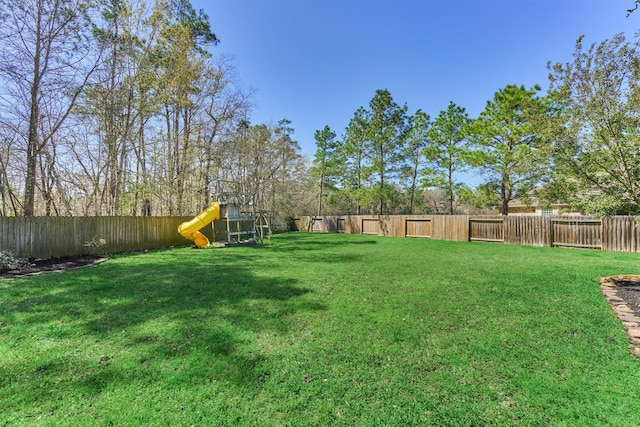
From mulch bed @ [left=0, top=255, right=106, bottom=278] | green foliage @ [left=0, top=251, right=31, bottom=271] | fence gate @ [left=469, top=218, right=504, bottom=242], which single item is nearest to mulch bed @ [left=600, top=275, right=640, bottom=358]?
fence gate @ [left=469, top=218, right=504, bottom=242]

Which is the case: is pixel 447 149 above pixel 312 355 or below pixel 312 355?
above

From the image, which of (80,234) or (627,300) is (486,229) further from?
(80,234)

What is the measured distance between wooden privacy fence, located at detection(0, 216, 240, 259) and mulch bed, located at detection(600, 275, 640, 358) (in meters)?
10.2

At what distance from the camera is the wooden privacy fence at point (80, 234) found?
6.23 m

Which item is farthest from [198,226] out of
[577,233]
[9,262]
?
[577,233]

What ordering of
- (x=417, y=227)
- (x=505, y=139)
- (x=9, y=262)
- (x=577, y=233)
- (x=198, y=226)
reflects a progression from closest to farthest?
(x=9, y=262)
(x=577, y=233)
(x=198, y=226)
(x=505, y=139)
(x=417, y=227)

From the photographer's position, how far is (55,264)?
20.3 feet

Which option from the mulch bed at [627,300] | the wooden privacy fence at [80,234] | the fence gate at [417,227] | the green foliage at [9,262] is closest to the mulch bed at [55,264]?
the green foliage at [9,262]

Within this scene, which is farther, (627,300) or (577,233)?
(577,233)

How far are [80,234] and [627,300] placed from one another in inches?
444

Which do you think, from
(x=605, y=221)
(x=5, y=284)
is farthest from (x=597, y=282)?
(x=5, y=284)

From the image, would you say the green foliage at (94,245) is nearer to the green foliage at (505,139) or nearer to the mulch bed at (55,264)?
the mulch bed at (55,264)

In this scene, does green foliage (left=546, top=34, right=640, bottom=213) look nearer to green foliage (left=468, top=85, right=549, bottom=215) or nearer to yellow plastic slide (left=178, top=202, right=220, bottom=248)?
green foliage (left=468, top=85, right=549, bottom=215)

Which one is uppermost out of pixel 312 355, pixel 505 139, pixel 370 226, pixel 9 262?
pixel 505 139
